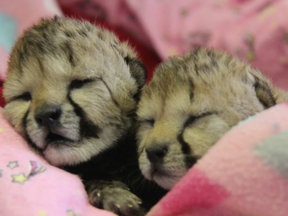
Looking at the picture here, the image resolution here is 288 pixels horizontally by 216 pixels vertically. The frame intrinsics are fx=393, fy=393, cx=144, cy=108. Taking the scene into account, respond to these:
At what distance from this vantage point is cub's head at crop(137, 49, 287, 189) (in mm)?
872

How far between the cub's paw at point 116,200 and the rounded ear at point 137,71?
1.06 ft

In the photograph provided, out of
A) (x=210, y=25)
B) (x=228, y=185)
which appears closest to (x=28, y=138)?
(x=228, y=185)

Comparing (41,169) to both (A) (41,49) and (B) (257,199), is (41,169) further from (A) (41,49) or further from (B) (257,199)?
(B) (257,199)

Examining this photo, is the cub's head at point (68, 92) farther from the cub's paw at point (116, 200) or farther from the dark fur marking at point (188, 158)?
the dark fur marking at point (188, 158)

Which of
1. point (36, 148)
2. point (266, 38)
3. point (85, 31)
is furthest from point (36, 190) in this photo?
point (266, 38)

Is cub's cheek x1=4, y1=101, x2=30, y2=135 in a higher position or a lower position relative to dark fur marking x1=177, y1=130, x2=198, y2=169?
higher

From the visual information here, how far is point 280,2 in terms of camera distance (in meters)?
1.69

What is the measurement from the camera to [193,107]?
2.96ft

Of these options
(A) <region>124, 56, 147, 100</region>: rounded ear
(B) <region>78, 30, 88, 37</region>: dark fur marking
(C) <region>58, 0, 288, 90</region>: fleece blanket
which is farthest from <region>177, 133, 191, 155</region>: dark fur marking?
(C) <region>58, 0, 288, 90</region>: fleece blanket

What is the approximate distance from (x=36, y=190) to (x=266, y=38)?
1201mm

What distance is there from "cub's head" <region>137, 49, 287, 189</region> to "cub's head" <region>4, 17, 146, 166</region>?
117mm

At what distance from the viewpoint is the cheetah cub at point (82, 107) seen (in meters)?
0.97

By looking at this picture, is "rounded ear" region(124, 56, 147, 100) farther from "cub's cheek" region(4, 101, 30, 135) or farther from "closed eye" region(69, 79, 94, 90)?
"cub's cheek" region(4, 101, 30, 135)

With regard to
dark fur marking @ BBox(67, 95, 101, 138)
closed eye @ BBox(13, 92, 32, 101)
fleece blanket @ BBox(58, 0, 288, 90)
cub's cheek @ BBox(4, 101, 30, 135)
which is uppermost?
closed eye @ BBox(13, 92, 32, 101)
